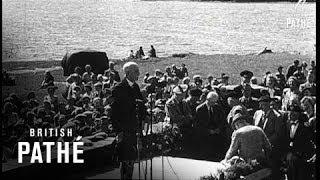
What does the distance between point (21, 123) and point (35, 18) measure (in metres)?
1.24

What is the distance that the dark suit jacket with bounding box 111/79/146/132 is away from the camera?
4473 millimetres

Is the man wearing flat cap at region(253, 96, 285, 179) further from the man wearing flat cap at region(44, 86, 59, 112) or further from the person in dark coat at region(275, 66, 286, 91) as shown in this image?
the man wearing flat cap at region(44, 86, 59, 112)

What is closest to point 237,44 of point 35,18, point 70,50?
point 70,50

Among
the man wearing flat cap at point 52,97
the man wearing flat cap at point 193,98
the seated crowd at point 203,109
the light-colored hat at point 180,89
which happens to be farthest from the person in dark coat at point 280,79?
the man wearing flat cap at point 52,97

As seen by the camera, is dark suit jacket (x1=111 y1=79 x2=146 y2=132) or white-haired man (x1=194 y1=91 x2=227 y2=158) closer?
dark suit jacket (x1=111 y1=79 x2=146 y2=132)

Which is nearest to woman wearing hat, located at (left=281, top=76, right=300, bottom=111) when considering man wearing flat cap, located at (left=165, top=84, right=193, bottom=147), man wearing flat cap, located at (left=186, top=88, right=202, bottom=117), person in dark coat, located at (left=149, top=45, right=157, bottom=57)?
man wearing flat cap, located at (left=186, top=88, right=202, bottom=117)

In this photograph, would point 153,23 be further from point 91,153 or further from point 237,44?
point 91,153

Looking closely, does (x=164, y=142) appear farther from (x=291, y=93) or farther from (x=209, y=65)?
(x=291, y=93)

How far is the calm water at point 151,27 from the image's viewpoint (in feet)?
19.8

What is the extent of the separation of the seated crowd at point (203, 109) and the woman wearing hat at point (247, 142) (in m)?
0.03

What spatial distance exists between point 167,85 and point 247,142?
155cm

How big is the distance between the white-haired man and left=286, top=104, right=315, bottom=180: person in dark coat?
0.83m

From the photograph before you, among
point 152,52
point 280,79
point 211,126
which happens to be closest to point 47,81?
point 152,52

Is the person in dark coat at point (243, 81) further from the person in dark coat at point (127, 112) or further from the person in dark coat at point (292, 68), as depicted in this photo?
the person in dark coat at point (127, 112)
